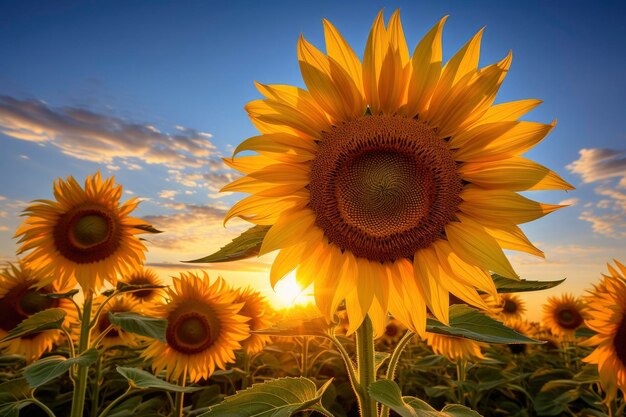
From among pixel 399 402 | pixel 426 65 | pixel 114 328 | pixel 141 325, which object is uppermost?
pixel 426 65

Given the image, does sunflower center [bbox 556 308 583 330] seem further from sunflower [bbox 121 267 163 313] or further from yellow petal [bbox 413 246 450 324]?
yellow petal [bbox 413 246 450 324]

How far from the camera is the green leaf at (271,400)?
1781 millimetres

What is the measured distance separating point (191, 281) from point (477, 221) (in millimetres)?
4112

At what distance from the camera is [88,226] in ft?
16.3

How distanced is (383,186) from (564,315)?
9.43 metres

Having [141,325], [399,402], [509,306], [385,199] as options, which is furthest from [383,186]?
[509,306]

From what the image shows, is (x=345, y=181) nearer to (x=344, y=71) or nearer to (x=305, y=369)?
(x=344, y=71)

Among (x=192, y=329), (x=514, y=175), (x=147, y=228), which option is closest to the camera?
(x=514, y=175)

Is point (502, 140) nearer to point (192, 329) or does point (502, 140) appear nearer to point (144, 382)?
point (144, 382)

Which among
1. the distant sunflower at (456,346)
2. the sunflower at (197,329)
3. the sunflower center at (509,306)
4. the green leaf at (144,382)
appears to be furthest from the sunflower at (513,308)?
the green leaf at (144,382)

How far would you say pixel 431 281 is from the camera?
6.96 feet

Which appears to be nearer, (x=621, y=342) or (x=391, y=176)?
(x=391, y=176)

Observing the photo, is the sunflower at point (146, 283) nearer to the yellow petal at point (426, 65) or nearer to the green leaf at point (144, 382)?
the green leaf at point (144, 382)

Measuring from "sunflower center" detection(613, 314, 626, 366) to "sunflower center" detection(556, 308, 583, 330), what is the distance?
6.13 metres
